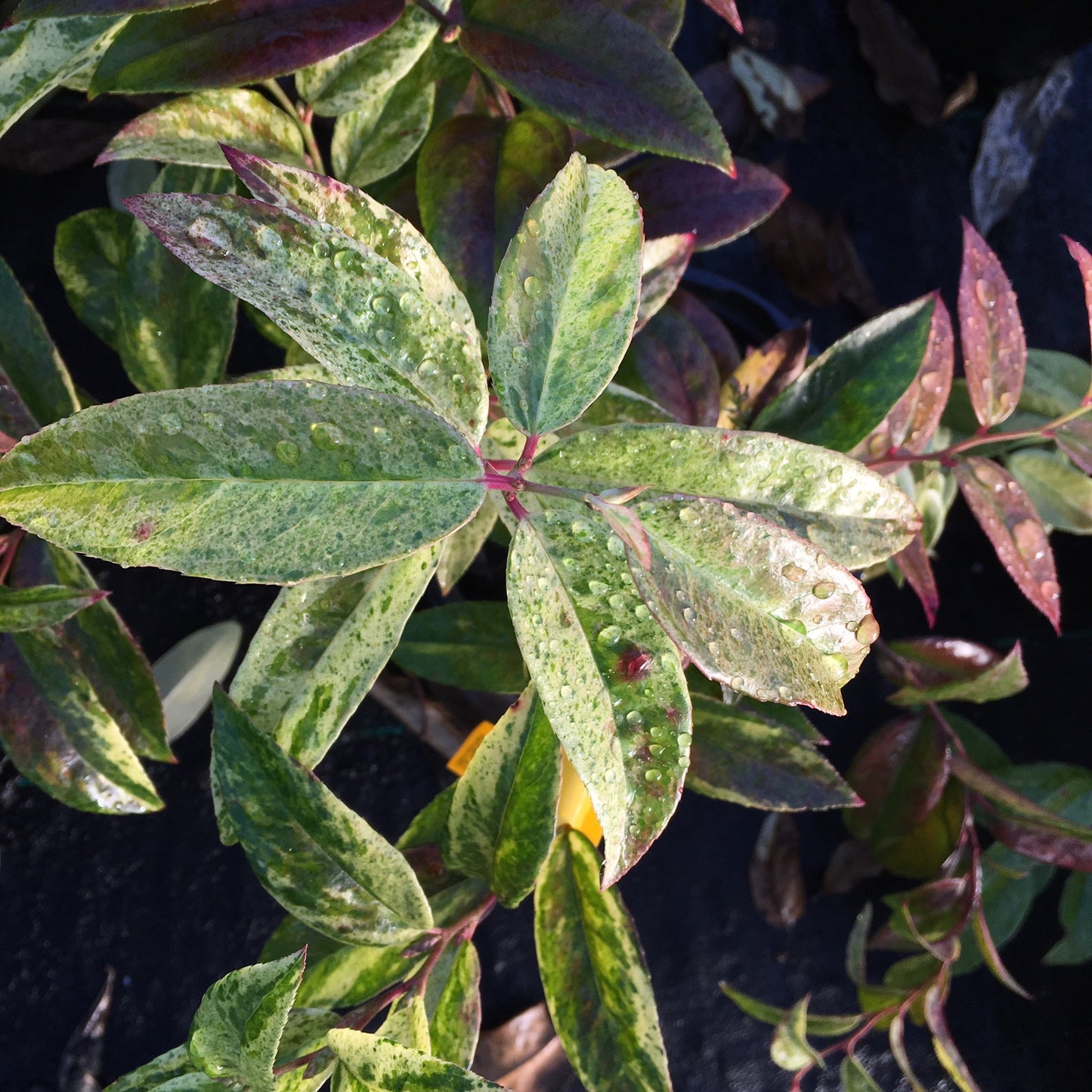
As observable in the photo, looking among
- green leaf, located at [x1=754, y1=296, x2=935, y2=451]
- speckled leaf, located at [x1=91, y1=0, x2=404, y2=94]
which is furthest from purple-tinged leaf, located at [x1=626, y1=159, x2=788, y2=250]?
speckled leaf, located at [x1=91, y1=0, x2=404, y2=94]

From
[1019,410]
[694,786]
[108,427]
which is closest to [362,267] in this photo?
[108,427]

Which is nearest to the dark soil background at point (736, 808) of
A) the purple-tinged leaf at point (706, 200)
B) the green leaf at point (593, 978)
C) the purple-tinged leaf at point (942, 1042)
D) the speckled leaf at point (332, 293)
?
the purple-tinged leaf at point (706, 200)

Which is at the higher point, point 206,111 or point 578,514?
point 206,111

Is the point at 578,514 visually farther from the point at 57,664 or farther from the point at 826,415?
the point at 57,664

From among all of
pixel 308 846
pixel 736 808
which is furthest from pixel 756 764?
pixel 736 808

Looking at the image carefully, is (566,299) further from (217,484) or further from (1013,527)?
(1013,527)

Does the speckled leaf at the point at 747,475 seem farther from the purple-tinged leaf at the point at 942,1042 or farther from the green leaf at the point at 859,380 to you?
the purple-tinged leaf at the point at 942,1042
